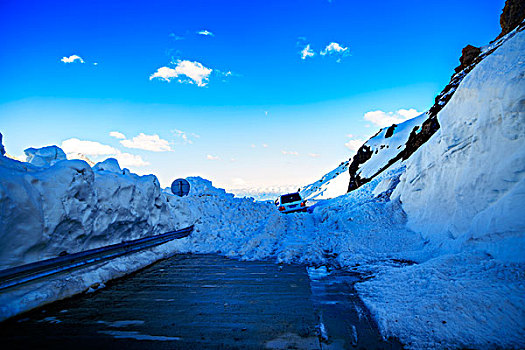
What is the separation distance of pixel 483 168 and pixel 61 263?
27.3ft

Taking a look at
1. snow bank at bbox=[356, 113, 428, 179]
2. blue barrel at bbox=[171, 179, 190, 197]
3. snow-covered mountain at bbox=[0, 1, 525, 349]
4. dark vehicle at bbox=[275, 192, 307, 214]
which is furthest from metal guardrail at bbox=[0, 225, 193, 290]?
snow bank at bbox=[356, 113, 428, 179]

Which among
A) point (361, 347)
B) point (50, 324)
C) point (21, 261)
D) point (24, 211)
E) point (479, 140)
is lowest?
point (361, 347)

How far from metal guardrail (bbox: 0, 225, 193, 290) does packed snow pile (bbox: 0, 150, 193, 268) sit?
519 mm

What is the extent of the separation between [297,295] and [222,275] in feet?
6.62

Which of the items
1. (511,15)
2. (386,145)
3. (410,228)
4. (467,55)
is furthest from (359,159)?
(410,228)

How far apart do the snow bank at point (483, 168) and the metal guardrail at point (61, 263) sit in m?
6.97

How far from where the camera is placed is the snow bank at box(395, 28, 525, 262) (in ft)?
16.1

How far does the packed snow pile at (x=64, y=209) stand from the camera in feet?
A: 14.9

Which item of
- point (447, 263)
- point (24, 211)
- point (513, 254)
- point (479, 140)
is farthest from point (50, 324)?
point (479, 140)

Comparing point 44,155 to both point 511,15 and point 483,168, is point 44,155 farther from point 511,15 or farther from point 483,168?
point 511,15

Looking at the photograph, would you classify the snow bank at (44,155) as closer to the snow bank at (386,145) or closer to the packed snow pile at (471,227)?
the packed snow pile at (471,227)

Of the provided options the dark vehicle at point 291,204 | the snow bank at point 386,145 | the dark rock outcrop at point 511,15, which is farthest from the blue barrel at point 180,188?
the dark rock outcrop at point 511,15

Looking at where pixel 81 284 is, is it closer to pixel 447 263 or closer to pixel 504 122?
pixel 447 263

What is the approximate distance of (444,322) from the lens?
330 centimetres
